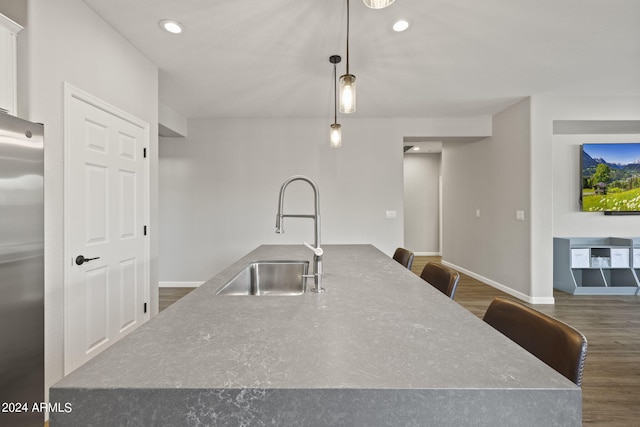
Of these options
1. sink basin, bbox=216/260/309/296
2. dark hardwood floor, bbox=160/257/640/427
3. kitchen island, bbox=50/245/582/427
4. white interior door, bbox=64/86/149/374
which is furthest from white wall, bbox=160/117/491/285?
kitchen island, bbox=50/245/582/427

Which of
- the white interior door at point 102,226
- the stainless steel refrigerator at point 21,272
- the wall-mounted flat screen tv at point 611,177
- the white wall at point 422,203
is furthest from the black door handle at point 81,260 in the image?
the white wall at point 422,203

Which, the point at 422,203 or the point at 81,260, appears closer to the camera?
the point at 81,260

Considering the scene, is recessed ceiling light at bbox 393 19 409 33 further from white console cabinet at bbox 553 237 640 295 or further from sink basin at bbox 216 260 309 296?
white console cabinet at bbox 553 237 640 295

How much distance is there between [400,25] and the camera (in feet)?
7.25

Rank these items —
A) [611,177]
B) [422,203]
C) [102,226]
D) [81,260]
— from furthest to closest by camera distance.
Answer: [422,203] < [611,177] < [102,226] < [81,260]

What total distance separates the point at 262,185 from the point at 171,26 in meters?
2.45

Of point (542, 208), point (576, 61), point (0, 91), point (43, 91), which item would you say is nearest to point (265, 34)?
point (43, 91)

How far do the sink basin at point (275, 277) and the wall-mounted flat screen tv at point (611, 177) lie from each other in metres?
4.66

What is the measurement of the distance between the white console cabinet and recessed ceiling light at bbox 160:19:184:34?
16.5ft

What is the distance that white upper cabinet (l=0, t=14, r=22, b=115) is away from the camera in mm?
1471

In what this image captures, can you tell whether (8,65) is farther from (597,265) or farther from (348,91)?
(597,265)

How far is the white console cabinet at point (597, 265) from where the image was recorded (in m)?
Answer: 3.93

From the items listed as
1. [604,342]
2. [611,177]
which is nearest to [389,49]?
[604,342]

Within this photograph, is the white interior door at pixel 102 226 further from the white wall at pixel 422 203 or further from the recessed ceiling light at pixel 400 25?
the white wall at pixel 422 203
